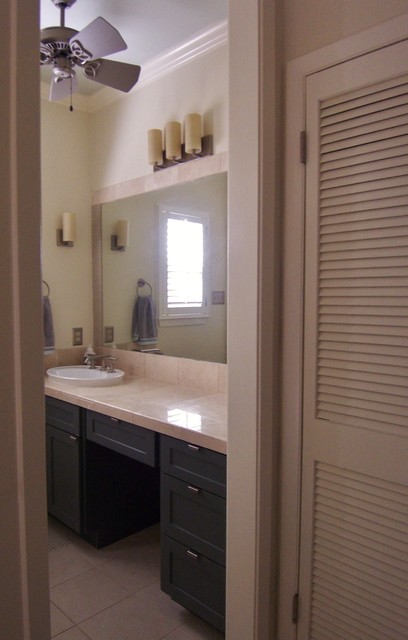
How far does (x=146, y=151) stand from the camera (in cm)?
269

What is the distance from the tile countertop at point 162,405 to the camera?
66.0 inches

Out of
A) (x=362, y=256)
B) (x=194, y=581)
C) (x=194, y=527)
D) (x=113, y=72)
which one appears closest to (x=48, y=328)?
(x=113, y=72)

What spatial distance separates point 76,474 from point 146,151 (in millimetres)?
1919

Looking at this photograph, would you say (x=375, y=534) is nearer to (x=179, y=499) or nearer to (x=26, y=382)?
(x=179, y=499)

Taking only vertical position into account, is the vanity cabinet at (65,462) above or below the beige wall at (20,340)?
below

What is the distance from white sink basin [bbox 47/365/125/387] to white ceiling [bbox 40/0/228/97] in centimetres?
181

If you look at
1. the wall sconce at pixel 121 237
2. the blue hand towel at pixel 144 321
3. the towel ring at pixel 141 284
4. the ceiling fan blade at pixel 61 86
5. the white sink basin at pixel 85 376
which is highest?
the ceiling fan blade at pixel 61 86

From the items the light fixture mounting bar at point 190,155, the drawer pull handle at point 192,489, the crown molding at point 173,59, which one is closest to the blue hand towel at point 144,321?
the light fixture mounting bar at point 190,155

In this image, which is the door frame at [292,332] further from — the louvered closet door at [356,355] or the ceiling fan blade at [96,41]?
the ceiling fan blade at [96,41]

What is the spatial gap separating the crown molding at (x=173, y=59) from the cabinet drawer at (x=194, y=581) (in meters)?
2.37

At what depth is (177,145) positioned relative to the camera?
2363 millimetres

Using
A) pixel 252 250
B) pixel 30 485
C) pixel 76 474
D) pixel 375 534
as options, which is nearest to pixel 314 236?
pixel 252 250

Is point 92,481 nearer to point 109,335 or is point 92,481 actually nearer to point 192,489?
point 192,489

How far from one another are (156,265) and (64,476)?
1.32 meters
